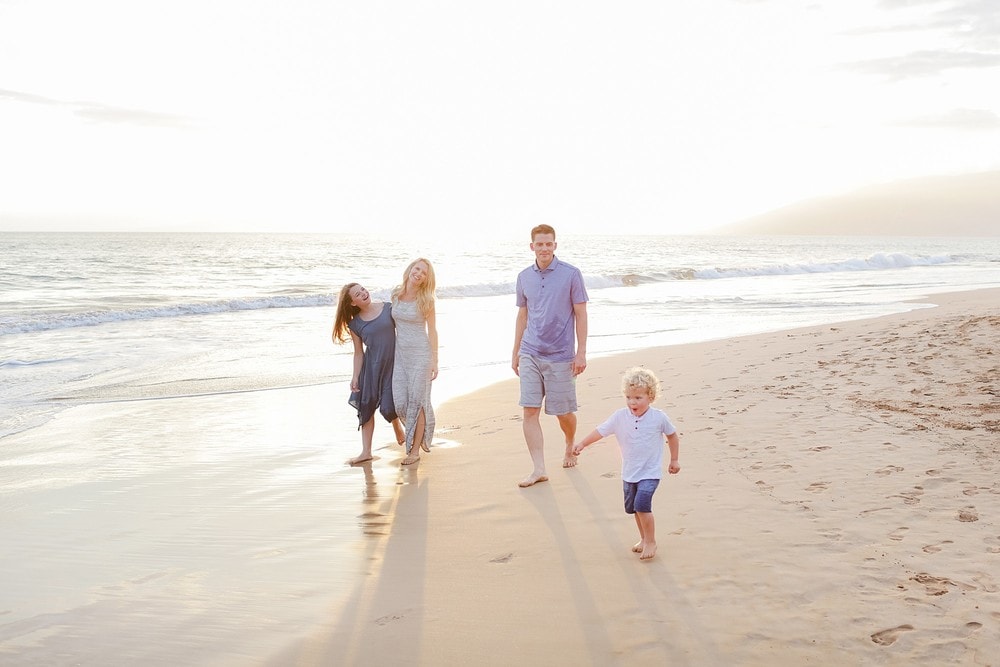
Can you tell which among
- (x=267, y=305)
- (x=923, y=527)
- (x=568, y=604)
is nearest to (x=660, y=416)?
(x=568, y=604)

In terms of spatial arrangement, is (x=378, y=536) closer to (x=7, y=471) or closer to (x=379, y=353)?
(x=379, y=353)

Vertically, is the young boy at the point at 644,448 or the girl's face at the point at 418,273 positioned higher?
the girl's face at the point at 418,273

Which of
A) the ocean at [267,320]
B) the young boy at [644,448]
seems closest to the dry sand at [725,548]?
the young boy at [644,448]

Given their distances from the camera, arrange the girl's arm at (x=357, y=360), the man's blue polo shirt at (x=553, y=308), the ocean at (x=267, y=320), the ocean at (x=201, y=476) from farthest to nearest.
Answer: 1. the ocean at (x=267, y=320)
2. the girl's arm at (x=357, y=360)
3. the man's blue polo shirt at (x=553, y=308)
4. the ocean at (x=201, y=476)

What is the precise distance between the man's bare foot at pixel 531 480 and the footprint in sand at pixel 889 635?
2.82m

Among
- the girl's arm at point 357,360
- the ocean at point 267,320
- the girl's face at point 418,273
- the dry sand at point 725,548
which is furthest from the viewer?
the ocean at point 267,320

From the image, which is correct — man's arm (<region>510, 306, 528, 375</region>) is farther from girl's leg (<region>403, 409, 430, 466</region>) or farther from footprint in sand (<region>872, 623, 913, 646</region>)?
footprint in sand (<region>872, 623, 913, 646</region>)

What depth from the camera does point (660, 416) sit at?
416 cm

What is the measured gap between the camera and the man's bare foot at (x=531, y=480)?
5.66m

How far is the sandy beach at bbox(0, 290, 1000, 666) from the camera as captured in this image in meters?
3.37

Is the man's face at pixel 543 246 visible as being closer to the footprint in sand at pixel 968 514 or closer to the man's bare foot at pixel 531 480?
the man's bare foot at pixel 531 480

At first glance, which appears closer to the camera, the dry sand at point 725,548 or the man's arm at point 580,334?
the dry sand at point 725,548

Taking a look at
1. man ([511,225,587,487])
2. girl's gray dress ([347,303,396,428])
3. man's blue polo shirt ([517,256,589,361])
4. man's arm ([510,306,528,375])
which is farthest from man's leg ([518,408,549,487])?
girl's gray dress ([347,303,396,428])

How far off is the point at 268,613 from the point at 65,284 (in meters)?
34.7
